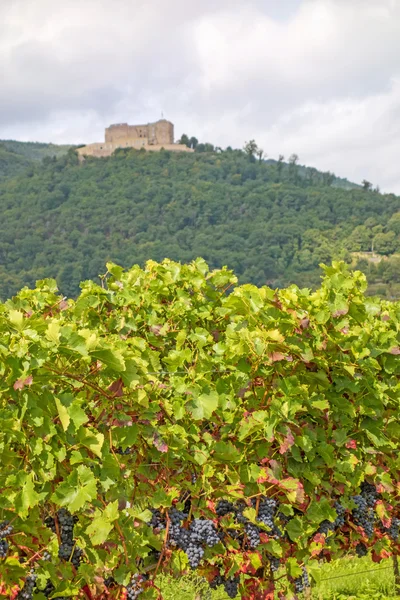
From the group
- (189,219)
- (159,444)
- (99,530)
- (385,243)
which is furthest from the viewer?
(189,219)

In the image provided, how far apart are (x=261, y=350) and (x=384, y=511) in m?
1.66

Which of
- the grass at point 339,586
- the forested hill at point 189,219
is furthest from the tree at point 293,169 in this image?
the grass at point 339,586

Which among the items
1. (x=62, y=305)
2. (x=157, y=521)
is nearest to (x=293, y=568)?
(x=157, y=521)

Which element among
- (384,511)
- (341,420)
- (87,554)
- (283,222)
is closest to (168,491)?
(87,554)

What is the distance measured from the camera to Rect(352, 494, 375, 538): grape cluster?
523 cm

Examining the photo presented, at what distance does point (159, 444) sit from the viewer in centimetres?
426

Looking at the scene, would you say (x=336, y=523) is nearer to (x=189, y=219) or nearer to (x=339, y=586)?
(x=339, y=586)

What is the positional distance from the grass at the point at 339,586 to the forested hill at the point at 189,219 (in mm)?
82993

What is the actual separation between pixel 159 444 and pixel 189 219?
12657 cm

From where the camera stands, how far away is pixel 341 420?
5.08 m

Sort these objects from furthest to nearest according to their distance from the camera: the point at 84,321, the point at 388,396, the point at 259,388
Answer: the point at 84,321 → the point at 388,396 → the point at 259,388

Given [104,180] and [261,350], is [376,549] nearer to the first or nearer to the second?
[261,350]

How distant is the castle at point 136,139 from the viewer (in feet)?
512

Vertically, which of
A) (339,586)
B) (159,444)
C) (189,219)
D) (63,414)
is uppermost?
(189,219)
